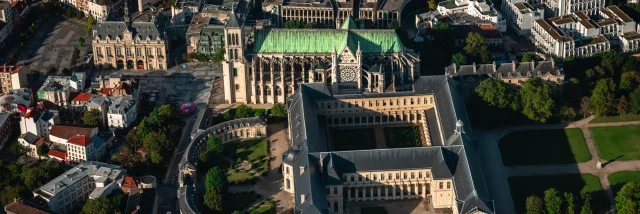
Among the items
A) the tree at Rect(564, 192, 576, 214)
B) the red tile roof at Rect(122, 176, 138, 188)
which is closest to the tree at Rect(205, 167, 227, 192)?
the red tile roof at Rect(122, 176, 138, 188)

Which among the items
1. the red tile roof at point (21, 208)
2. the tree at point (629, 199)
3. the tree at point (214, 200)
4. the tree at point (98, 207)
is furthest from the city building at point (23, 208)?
the tree at point (629, 199)

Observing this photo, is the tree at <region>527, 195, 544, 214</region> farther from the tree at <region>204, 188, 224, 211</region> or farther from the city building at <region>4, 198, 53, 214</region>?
the city building at <region>4, 198, 53, 214</region>

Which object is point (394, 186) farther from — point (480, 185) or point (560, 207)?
point (560, 207)

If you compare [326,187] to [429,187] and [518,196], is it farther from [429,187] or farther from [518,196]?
[518,196]

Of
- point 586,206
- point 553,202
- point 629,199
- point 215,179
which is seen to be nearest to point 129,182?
point 215,179

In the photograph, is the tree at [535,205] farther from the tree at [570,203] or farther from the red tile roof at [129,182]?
the red tile roof at [129,182]

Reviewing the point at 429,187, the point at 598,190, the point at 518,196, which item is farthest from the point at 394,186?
the point at 598,190
